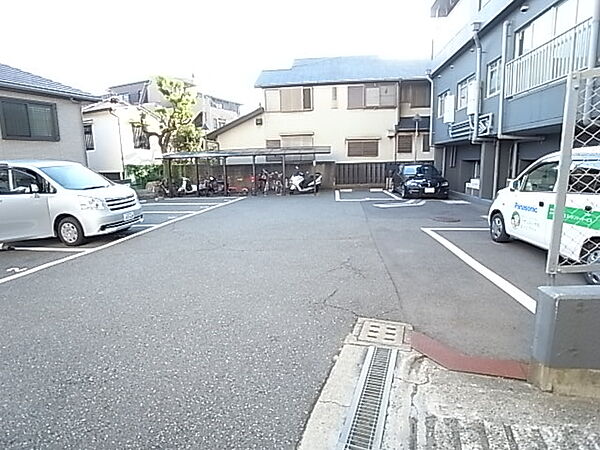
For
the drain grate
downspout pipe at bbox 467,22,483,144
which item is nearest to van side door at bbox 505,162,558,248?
the drain grate

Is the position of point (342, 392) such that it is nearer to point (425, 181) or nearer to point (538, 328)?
point (538, 328)

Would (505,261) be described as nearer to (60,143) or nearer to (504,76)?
(504,76)

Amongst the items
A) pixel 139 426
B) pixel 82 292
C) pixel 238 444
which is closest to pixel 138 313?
pixel 82 292

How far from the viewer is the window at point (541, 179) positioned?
5.96 m

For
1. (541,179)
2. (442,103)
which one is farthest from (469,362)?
(442,103)

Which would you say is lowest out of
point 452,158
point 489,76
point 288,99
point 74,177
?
point 74,177

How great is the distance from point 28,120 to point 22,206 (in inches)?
270

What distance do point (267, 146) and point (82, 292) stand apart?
687 inches

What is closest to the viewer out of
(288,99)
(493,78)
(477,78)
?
(493,78)

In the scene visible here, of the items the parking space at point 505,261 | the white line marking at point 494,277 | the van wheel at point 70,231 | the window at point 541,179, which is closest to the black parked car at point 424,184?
the parking space at point 505,261

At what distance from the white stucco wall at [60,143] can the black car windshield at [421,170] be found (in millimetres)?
12235

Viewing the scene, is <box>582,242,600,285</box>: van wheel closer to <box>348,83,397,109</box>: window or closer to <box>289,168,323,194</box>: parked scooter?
<box>289,168,323,194</box>: parked scooter

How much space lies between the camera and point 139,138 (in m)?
23.1

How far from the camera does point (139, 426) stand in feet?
7.97
